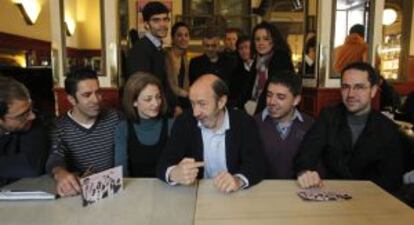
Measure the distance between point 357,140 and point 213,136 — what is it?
821 millimetres

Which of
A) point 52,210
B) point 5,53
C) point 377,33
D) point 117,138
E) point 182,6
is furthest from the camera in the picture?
point 182,6

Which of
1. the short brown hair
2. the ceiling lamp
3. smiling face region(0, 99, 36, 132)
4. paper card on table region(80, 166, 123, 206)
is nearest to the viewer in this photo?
paper card on table region(80, 166, 123, 206)

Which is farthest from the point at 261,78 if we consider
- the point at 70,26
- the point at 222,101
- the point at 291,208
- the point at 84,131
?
the point at 70,26

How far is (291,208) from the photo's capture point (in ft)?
4.70

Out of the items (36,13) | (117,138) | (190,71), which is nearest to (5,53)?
(36,13)

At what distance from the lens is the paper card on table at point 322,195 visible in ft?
4.98

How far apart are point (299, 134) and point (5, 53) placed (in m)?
3.75

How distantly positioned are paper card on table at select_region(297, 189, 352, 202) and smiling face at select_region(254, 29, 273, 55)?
1.59 metres

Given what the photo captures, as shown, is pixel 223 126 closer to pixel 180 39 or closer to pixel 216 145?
pixel 216 145

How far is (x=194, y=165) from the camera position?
1607 millimetres

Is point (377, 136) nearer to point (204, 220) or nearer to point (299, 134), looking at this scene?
point (299, 134)

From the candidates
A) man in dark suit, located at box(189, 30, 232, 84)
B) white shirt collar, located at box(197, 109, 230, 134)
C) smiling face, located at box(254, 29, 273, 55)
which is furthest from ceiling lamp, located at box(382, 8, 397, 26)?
white shirt collar, located at box(197, 109, 230, 134)

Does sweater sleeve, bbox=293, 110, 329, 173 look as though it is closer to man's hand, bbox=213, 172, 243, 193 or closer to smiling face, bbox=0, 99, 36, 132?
man's hand, bbox=213, 172, 243, 193

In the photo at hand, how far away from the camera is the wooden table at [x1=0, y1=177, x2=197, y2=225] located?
52.9 inches
